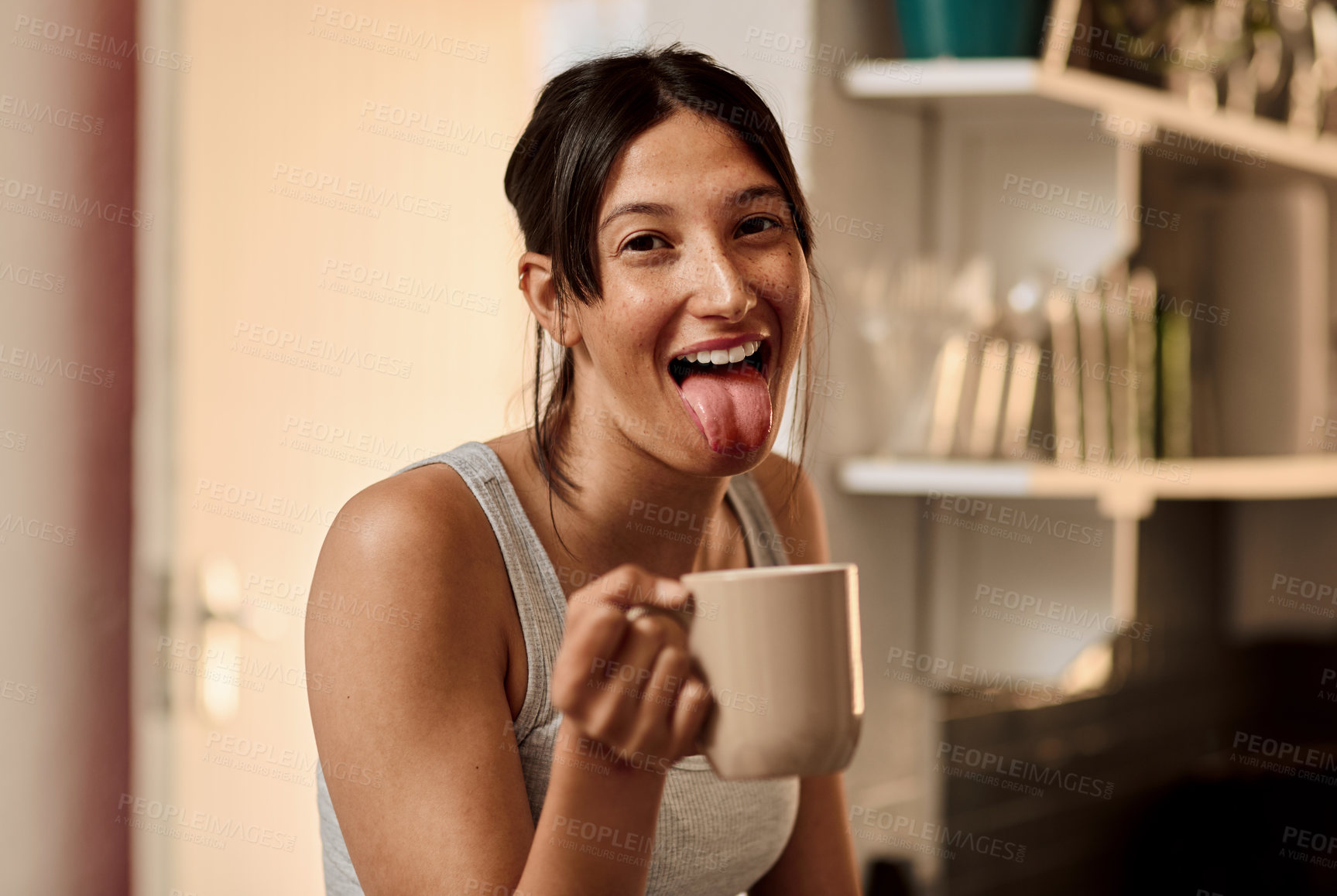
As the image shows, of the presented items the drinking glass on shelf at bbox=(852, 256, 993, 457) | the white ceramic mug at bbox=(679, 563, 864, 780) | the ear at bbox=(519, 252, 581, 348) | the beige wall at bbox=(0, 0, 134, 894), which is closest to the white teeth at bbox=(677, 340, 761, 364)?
the ear at bbox=(519, 252, 581, 348)

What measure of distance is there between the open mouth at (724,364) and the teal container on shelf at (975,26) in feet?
2.84

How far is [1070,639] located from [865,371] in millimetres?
589

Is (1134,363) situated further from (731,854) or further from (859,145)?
(731,854)

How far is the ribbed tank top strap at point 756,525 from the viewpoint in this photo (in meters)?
1.05

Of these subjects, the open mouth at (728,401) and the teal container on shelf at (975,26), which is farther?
the teal container on shelf at (975,26)

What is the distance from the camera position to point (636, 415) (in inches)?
33.2

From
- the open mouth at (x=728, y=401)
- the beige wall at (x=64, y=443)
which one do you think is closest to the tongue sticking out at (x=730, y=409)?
the open mouth at (x=728, y=401)

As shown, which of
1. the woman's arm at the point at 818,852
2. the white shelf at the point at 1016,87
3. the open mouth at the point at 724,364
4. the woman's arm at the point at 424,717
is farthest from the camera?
the white shelf at the point at 1016,87

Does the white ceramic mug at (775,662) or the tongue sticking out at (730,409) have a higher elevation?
the tongue sticking out at (730,409)

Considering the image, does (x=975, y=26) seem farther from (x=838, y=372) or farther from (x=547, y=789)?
(x=547, y=789)

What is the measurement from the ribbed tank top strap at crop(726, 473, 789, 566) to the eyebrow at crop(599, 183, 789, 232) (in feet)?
1.04

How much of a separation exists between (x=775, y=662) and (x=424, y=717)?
10.2 inches

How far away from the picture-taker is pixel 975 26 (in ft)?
4.94

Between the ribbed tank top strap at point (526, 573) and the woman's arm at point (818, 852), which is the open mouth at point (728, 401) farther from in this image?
the woman's arm at point (818, 852)
